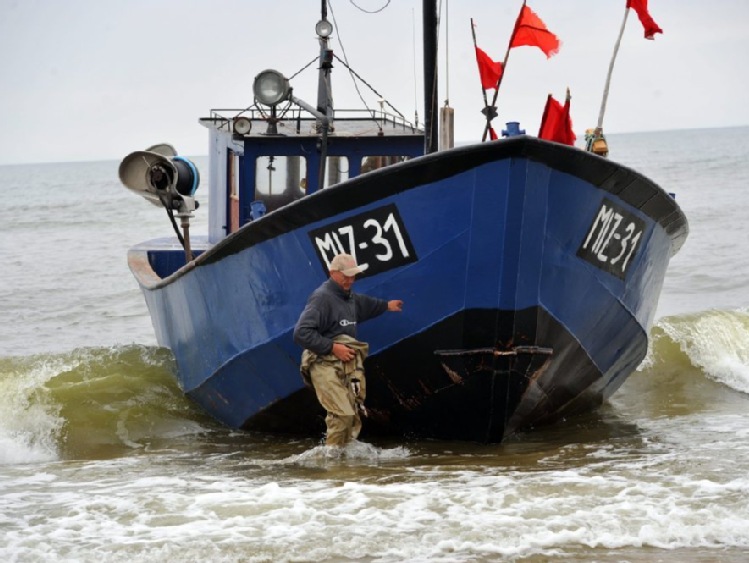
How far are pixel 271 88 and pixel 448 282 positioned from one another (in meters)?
3.62

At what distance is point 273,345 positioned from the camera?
359 inches

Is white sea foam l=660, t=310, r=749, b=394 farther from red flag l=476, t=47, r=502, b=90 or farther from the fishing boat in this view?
red flag l=476, t=47, r=502, b=90

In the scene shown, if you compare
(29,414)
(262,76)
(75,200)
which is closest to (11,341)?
(29,414)

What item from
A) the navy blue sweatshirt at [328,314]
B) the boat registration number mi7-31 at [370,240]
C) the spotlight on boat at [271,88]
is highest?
the spotlight on boat at [271,88]

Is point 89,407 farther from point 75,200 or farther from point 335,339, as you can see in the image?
point 75,200

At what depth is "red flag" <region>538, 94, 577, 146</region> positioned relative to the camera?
9.54 m

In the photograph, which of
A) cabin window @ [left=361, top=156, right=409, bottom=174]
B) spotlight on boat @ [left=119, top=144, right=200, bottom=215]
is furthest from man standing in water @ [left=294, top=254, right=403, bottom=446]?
cabin window @ [left=361, top=156, right=409, bottom=174]

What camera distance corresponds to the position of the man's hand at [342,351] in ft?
27.5

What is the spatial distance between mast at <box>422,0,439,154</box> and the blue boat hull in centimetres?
192

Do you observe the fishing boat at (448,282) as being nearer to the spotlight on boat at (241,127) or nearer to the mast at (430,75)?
the mast at (430,75)

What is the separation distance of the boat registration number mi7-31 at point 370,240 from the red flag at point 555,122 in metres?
1.76

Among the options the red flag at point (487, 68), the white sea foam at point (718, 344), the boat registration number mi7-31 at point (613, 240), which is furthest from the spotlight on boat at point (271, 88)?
the white sea foam at point (718, 344)

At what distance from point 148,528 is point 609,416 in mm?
4998

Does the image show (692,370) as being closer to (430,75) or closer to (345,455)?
(430,75)
